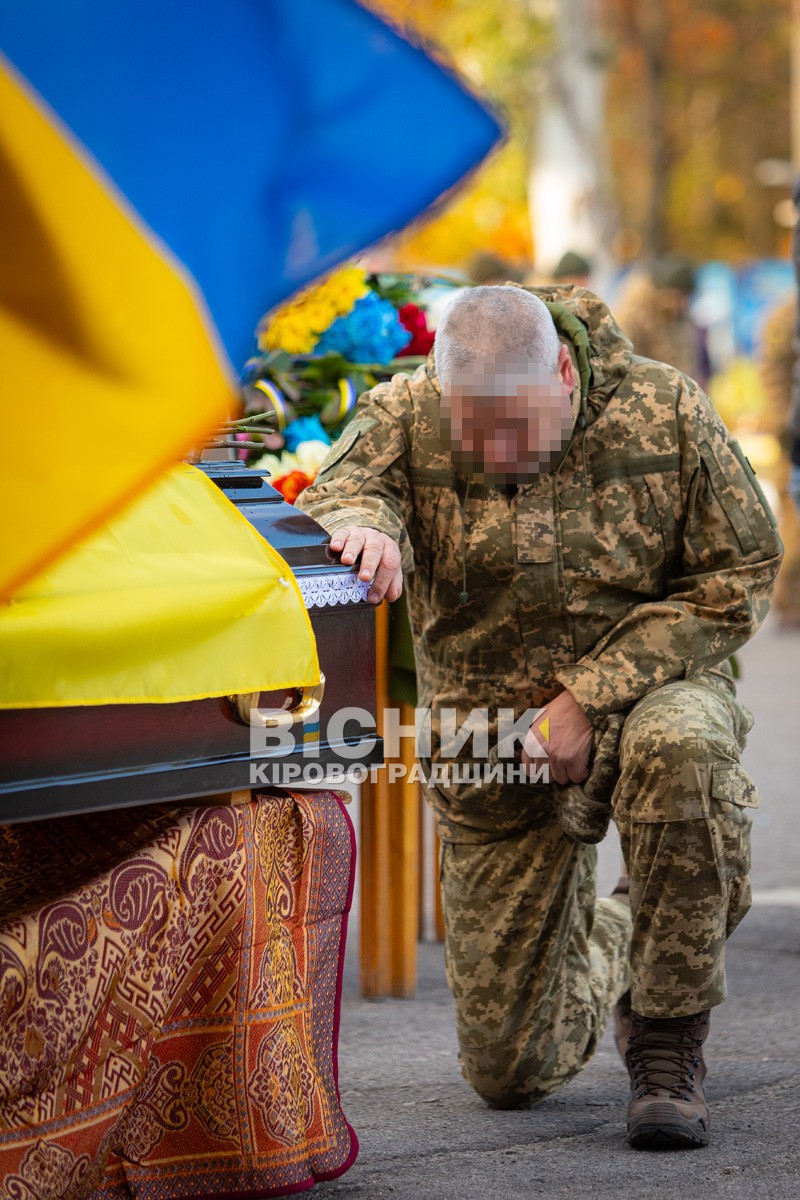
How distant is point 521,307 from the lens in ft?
9.92

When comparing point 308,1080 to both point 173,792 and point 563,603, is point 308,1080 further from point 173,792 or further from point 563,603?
point 563,603

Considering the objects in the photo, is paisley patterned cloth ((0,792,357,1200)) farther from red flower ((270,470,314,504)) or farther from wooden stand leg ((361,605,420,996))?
wooden stand leg ((361,605,420,996))

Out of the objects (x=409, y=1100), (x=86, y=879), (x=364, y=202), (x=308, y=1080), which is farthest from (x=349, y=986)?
(x=364, y=202)

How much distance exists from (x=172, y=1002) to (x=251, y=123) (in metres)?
1.33

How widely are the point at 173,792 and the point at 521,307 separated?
115 centimetres

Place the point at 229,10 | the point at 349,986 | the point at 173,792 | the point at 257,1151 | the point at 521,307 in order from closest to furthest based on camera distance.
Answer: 1. the point at 229,10
2. the point at 173,792
3. the point at 257,1151
4. the point at 521,307
5. the point at 349,986

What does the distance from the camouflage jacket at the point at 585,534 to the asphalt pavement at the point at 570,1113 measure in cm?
57

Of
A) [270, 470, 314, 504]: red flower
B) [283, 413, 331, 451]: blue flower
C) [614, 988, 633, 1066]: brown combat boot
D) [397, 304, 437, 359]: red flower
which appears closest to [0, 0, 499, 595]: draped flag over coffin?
[270, 470, 314, 504]: red flower

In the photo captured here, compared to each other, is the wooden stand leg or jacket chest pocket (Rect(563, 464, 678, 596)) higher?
jacket chest pocket (Rect(563, 464, 678, 596))

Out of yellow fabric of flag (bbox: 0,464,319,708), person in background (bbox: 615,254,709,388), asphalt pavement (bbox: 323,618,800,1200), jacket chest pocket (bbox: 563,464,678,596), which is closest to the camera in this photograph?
yellow fabric of flag (bbox: 0,464,319,708)

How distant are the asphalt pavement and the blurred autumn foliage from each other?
70.6ft

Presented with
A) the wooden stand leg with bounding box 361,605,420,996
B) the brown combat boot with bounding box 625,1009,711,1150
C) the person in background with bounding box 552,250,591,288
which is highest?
the person in background with bounding box 552,250,591,288

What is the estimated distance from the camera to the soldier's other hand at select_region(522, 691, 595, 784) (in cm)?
307

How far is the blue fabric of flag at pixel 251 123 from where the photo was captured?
1684mm
